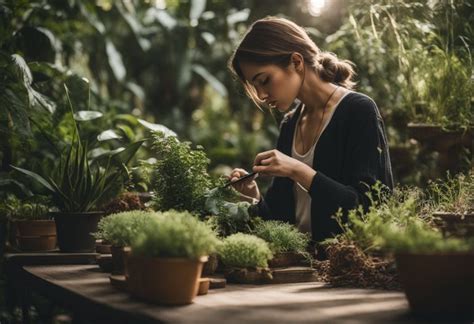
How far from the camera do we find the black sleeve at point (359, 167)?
7.55 feet

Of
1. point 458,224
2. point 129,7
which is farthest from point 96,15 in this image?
point 458,224

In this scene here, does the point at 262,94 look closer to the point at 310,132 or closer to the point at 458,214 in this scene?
the point at 310,132

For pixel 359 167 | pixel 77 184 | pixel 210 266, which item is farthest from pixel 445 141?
pixel 77 184

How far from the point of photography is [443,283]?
4.70ft

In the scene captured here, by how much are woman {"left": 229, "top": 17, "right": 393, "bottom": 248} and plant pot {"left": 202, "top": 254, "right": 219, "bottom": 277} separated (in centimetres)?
38

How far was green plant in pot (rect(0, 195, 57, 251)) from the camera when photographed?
2.72 m

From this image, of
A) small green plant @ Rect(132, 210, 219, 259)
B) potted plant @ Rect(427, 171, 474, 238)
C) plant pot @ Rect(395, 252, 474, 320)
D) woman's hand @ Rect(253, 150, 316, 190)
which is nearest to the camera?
plant pot @ Rect(395, 252, 474, 320)

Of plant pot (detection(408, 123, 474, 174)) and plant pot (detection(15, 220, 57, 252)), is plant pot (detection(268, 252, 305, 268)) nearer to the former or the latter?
plant pot (detection(15, 220, 57, 252))

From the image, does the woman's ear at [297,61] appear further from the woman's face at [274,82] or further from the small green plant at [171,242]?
the small green plant at [171,242]

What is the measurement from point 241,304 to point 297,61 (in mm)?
1296

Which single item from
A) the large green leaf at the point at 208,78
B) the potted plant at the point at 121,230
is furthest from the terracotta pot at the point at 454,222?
the large green leaf at the point at 208,78

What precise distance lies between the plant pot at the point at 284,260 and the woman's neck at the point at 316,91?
32.0 inches

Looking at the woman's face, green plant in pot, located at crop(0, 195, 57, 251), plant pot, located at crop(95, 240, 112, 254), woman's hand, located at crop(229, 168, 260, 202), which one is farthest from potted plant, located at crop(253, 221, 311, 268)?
green plant in pot, located at crop(0, 195, 57, 251)

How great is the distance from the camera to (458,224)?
1.88 meters
